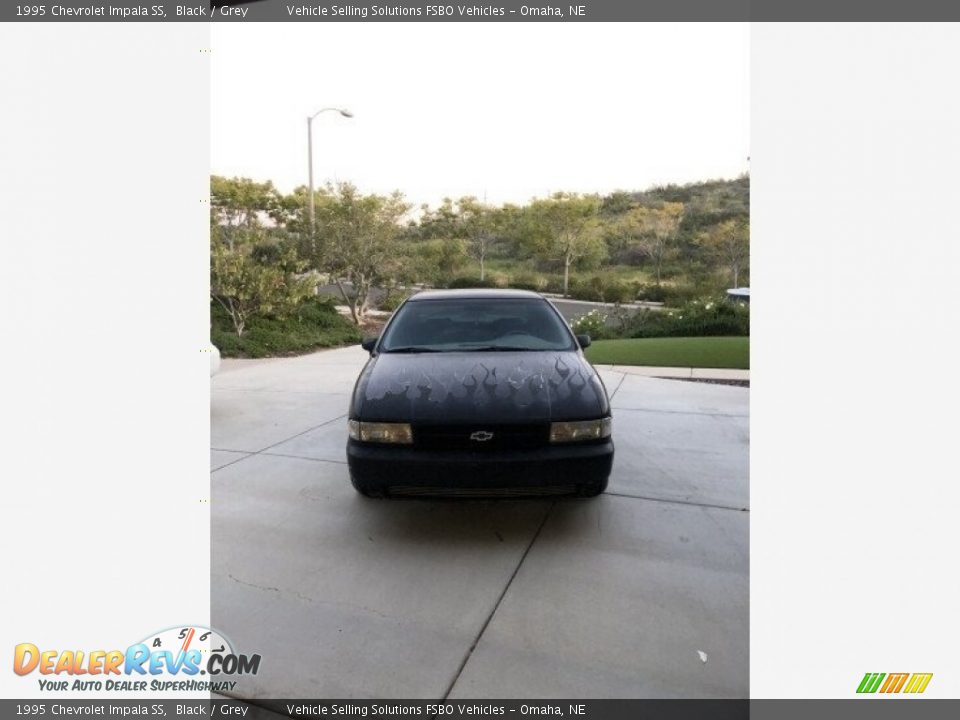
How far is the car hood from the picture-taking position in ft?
9.50

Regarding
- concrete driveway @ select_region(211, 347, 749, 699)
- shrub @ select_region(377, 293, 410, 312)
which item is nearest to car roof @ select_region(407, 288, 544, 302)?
concrete driveway @ select_region(211, 347, 749, 699)

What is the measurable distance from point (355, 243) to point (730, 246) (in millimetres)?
22555

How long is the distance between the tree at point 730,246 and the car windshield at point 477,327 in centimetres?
2388

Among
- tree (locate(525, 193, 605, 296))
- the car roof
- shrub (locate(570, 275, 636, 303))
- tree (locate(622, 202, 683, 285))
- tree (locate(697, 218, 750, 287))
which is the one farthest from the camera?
tree (locate(622, 202, 683, 285))

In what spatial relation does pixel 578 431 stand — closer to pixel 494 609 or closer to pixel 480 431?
pixel 480 431

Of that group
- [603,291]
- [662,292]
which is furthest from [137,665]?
[603,291]

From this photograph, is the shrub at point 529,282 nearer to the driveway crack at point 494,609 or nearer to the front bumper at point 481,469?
the driveway crack at point 494,609

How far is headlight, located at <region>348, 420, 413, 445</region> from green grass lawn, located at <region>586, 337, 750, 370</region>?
6.37m

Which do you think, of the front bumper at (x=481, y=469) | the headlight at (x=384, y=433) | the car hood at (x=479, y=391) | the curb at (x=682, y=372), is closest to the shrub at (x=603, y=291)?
the curb at (x=682, y=372)

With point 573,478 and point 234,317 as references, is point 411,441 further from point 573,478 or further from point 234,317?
point 234,317
